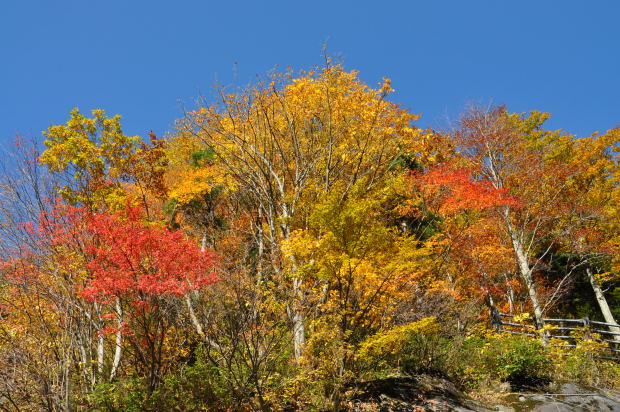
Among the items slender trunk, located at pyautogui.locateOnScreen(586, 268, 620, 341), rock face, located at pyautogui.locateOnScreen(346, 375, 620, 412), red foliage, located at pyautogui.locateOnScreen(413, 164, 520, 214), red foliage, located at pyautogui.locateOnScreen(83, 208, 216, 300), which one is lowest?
rock face, located at pyautogui.locateOnScreen(346, 375, 620, 412)

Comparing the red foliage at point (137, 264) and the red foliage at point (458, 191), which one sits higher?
the red foliage at point (458, 191)

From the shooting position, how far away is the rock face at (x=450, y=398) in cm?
828

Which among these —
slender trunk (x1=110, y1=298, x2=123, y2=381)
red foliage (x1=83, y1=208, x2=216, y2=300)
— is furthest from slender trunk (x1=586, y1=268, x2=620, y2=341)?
slender trunk (x1=110, y1=298, x2=123, y2=381)

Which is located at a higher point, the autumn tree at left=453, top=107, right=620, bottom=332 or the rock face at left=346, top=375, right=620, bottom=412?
the autumn tree at left=453, top=107, right=620, bottom=332

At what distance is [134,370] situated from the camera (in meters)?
7.68

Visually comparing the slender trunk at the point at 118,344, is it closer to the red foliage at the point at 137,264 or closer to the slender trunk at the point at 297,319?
the red foliage at the point at 137,264

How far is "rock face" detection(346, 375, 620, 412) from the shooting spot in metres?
8.28

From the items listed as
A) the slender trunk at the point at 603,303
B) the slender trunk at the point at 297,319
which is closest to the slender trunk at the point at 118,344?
the slender trunk at the point at 297,319

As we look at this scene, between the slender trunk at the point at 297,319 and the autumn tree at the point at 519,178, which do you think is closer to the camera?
the slender trunk at the point at 297,319

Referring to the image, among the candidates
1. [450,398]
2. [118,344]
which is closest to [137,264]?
[118,344]

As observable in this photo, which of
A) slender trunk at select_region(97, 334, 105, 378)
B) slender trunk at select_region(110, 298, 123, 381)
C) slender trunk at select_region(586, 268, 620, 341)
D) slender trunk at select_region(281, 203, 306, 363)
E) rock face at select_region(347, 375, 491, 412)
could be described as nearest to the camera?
slender trunk at select_region(110, 298, 123, 381)

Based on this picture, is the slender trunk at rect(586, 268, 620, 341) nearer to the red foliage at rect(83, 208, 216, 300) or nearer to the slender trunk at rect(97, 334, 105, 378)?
the red foliage at rect(83, 208, 216, 300)

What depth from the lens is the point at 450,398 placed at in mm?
8906

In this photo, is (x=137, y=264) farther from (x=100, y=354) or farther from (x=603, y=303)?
(x=603, y=303)
